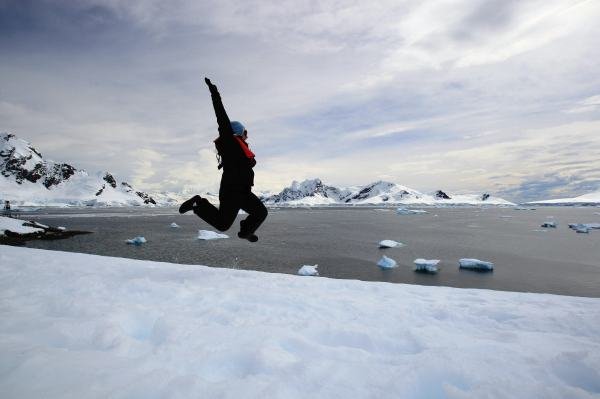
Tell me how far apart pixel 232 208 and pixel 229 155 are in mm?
921

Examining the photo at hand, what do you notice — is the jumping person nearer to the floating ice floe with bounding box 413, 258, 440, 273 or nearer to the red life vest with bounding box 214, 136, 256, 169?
the red life vest with bounding box 214, 136, 256, 169

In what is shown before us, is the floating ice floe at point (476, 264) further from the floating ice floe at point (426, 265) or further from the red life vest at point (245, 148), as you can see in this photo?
the red life vest at point (245, 148)

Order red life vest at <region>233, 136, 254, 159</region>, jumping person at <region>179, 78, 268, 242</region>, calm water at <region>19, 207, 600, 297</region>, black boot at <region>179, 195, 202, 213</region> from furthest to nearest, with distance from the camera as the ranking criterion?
calm water at <region>19, 207, 600, 297</region> < black boot at <region>179, 195, 202, 213</region> < red life vest at <region>233, 136, 254, 159</region> < jumping person at <region>179, 78, 268, 242</region>

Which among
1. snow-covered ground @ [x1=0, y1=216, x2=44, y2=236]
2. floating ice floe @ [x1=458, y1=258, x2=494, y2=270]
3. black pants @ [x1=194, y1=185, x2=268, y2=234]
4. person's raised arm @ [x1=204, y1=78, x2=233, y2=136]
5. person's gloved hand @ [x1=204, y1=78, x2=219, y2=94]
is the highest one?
person's gloved hand @ [x1=204, y1=78, x2=219, y2=94]

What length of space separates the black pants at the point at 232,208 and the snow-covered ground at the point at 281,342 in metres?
1.48

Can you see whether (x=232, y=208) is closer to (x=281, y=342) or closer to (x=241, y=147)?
(x=241, y=147)

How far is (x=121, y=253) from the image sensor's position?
3378 cm

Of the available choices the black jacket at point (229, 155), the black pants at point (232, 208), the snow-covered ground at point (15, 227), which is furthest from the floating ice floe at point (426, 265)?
the snow-covered ground at point (15, 227)

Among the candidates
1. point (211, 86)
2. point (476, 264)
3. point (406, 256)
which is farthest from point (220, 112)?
point (406, 256)

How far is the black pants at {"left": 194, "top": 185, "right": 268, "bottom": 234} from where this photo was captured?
5.66 metres

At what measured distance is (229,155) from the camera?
537cm

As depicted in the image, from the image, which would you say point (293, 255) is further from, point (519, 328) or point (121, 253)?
point (519, 328)

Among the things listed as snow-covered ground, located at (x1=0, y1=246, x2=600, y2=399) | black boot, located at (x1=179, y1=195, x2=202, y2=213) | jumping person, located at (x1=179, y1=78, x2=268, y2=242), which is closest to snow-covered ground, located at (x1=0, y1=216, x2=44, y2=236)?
snow-covered ground, located at (x1=0, y1=246, x2=600, y2=399)

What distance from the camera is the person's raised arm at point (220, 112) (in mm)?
4957
